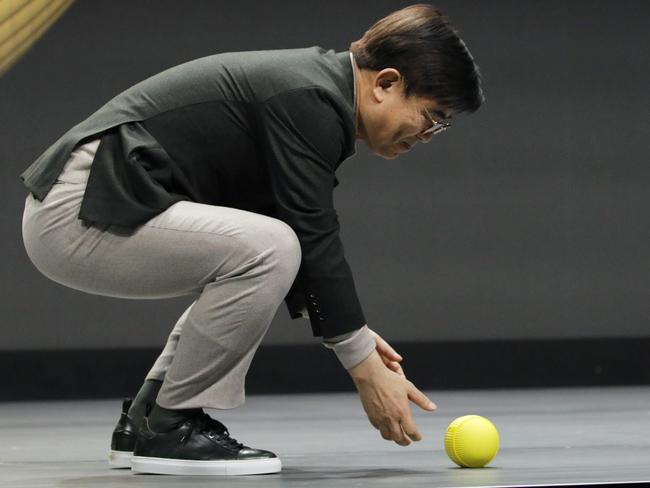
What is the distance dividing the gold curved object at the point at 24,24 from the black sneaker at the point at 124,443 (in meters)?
2.88

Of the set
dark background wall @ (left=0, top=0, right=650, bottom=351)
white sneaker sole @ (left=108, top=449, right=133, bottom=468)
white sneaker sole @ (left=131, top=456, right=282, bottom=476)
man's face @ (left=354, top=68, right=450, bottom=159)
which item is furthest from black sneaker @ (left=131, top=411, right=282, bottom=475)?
dark background wall @ (left=0, top=0, right=650, bottom=351)

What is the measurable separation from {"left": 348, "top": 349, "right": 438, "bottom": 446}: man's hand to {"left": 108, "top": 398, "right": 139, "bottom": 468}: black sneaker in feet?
1.62

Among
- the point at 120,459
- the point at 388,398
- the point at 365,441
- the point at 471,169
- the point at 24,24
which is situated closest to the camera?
the point at 388,398

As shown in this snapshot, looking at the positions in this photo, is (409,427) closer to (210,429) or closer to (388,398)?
(388,398)

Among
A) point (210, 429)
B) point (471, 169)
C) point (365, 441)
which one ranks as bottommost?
point (471, 169)

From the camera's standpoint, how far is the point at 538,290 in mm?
5637

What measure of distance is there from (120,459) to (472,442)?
0.67 m

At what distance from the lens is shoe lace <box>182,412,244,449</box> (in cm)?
218

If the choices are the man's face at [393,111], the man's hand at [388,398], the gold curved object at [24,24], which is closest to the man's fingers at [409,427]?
the man's hand at [388,398]

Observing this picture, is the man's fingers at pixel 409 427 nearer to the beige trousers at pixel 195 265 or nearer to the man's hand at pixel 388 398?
the man's hand at pixel 388 398

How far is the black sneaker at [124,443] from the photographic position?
2.35 metres

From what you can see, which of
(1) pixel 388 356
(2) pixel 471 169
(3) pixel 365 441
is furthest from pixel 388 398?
(2) pixel 471 169

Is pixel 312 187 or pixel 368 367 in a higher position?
pixel 312 187

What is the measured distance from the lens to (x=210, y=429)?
2203mm
